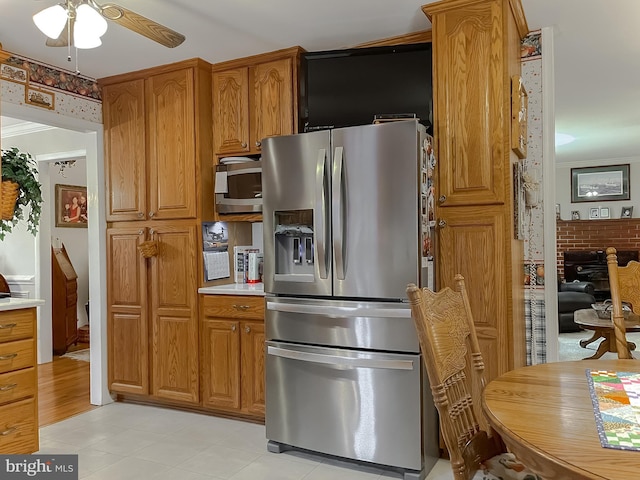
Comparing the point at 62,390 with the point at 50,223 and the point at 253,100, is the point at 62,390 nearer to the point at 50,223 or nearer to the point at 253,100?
the point at 50,223

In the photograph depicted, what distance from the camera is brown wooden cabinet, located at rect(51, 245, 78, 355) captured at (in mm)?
5492

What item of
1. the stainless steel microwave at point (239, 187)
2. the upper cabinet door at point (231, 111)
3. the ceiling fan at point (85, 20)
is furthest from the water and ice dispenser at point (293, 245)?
the ceiling fan at point (85, 20)

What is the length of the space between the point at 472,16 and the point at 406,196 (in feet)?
3.41

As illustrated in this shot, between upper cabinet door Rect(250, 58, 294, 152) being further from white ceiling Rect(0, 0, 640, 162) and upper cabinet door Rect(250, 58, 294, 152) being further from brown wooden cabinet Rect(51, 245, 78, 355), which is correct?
brown wooden cabinet Rect(51, 245, 78, 355)

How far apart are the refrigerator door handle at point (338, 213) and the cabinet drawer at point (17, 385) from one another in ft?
5.94

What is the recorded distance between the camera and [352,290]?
2.56 meters

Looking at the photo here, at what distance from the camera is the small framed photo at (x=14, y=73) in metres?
3.18

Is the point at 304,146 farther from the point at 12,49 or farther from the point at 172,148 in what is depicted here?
the point at 12,49

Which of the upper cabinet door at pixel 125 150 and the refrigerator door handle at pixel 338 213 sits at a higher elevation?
the upper cabinet door at pixel 125 150

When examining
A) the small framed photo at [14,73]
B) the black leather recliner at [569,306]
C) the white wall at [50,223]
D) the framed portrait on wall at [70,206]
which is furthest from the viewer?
the black leather recliner at [569,306]

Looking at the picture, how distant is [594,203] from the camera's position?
27.2 feet

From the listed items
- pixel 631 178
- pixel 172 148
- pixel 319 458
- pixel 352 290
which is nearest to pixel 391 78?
pixel 352 290

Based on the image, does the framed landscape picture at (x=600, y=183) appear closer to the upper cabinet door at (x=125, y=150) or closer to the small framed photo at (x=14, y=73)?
the upper cabinet door at (x=125, y=150)

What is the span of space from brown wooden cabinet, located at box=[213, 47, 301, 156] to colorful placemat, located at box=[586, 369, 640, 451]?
7.59 feet
